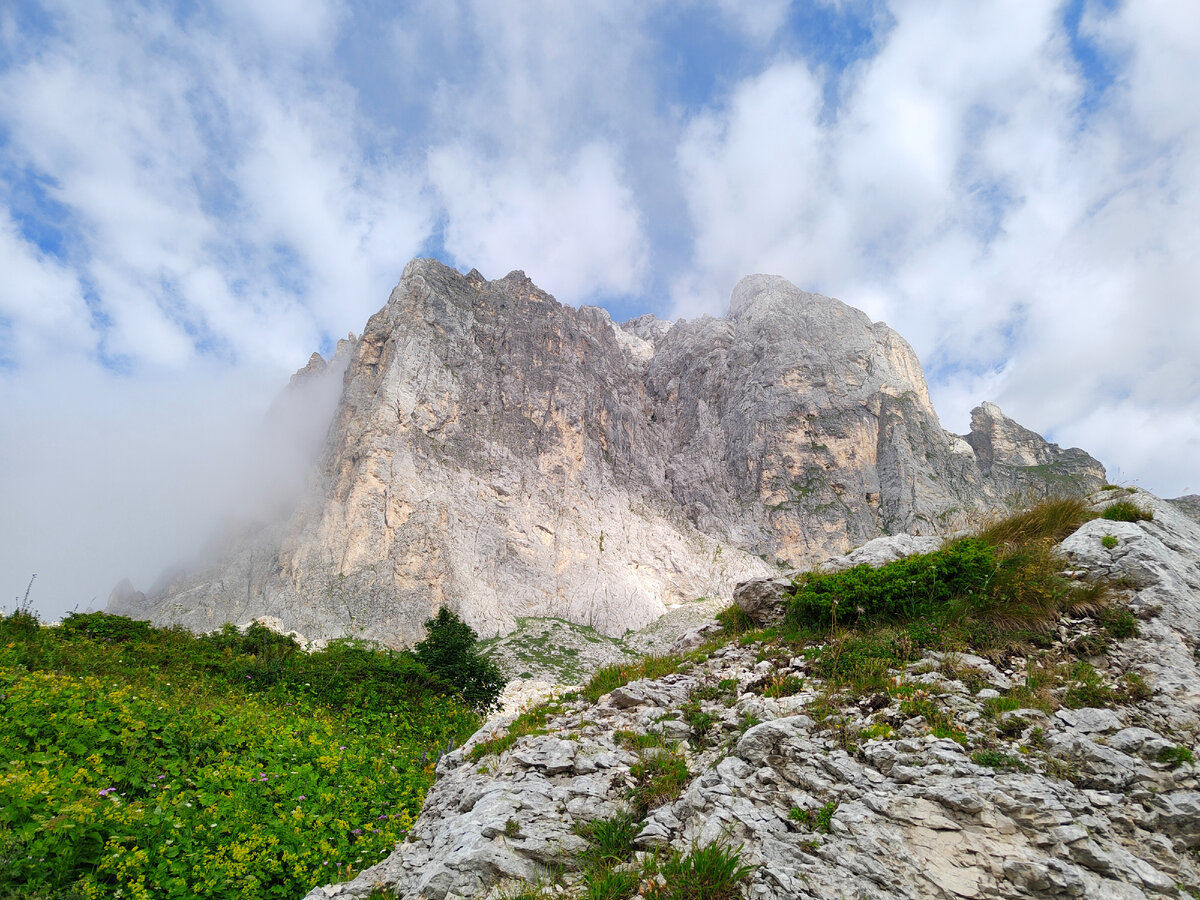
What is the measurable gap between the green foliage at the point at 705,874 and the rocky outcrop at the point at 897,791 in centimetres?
13

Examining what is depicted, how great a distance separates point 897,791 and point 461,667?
15.6m

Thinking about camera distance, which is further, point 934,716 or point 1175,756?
point 934,716

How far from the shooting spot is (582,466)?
102m

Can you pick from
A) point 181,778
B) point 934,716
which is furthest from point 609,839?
point 181,778

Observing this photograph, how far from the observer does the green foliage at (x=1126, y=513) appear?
9648mm

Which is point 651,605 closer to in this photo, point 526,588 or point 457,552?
point 526,588

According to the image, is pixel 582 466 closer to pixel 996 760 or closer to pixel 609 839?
pixel 609 839

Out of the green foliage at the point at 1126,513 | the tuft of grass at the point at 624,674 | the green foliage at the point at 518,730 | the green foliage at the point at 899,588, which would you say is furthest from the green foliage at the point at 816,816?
the green foliage at the point at 1126,513

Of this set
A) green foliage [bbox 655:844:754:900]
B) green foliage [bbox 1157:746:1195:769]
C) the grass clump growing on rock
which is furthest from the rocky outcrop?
the grass clump growing on rock

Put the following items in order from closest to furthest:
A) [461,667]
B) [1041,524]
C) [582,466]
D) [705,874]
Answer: [705,874] < [1041,524] < [461,667] < [582,466]

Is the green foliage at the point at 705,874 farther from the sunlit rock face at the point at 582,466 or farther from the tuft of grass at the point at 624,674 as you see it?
the sunlit rock face at the point at 582,466

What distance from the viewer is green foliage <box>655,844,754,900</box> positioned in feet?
14.9

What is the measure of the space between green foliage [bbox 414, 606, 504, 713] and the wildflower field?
146 inches

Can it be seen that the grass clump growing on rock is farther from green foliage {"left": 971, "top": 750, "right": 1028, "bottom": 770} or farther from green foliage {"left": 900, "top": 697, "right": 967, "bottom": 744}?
green foliage {"left": 971, "top": 750, "right": 1028, "bottom": 770}
